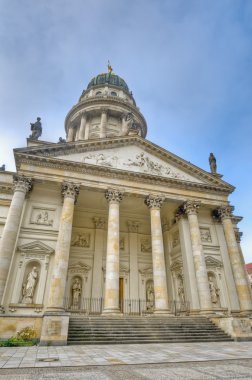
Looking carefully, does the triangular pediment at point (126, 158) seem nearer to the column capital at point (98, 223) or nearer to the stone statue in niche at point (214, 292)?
the column capital at point (98, 223)

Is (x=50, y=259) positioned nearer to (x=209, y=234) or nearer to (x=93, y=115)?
(x=209, y=234)

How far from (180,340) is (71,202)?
10.3 m

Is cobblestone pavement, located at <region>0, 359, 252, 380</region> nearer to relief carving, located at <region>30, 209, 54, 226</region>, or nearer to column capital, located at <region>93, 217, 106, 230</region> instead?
relief carving, located at <region>30, 209, 54, 226</region>

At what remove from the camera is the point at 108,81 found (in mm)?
39219

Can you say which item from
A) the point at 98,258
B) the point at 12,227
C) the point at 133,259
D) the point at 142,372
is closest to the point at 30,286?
the point at 12,227

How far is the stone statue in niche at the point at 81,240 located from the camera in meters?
21.6

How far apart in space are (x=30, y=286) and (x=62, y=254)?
8.64ft

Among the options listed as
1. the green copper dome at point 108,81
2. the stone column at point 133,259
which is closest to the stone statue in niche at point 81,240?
the stone column at point 133,259

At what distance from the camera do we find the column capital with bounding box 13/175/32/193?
53.7ft

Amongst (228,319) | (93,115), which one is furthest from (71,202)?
(93,115)

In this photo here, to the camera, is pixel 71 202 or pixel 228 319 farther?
pixel 71 202

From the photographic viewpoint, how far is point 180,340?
39.4ft

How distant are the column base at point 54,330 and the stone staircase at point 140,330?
438 mm

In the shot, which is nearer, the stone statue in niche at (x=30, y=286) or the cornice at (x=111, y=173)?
the stone statue in niche at (x=30, y=286)
